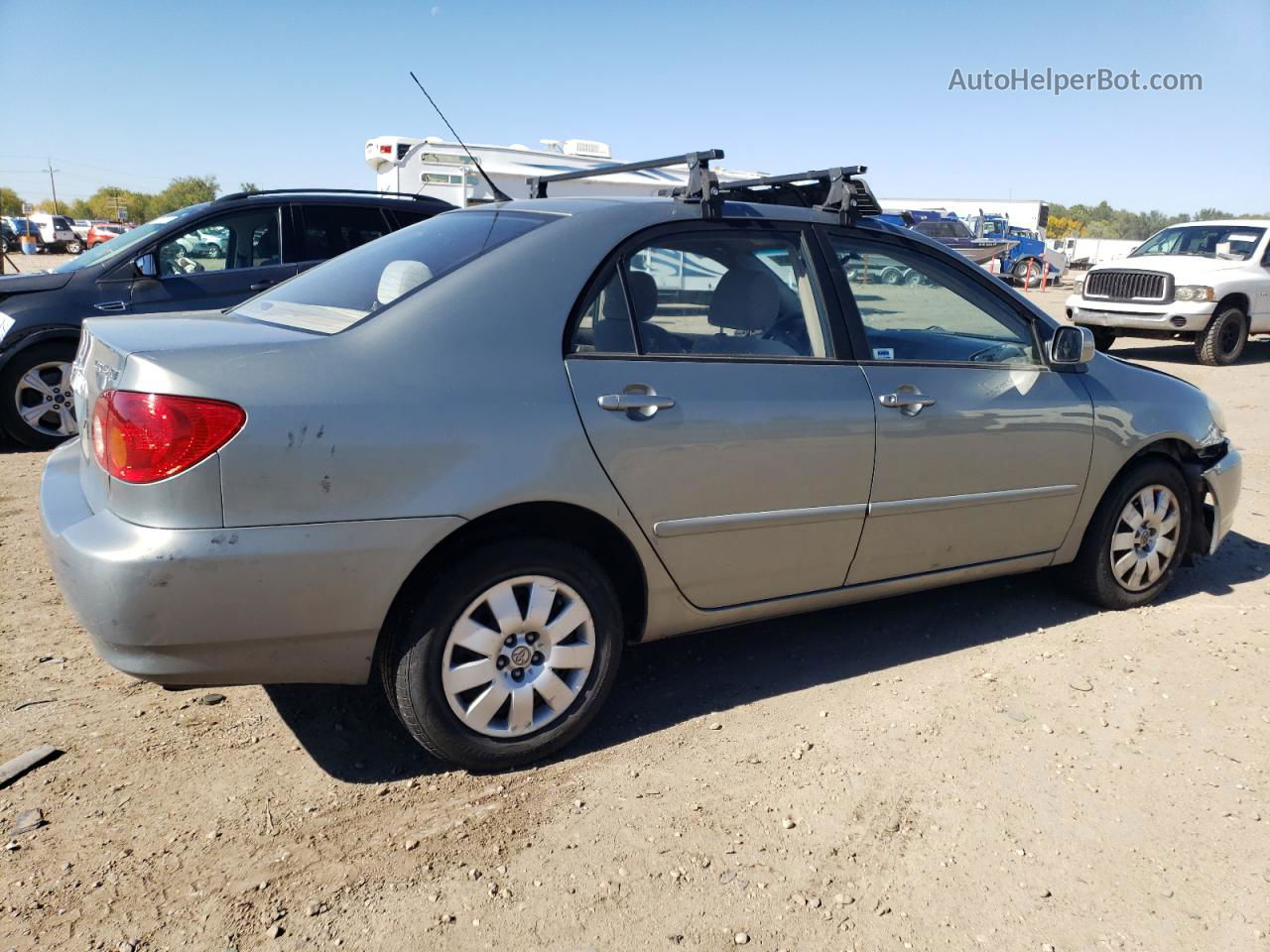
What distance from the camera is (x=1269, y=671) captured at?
3885 millimetres

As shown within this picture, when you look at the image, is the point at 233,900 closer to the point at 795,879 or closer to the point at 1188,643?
the point at 795,879

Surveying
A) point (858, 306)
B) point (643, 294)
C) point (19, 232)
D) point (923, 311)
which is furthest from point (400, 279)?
point (19, 232)

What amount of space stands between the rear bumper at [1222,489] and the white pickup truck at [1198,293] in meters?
9.62

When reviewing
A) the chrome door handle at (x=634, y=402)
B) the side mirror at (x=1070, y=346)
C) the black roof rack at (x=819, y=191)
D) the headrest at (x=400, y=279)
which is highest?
the black roof rack at (x=819, y=191)

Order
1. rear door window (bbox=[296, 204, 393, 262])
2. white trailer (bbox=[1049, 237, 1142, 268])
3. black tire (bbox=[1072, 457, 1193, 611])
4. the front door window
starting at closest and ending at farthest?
1. black tire (bbox=[1072, 457, 1193, 611])
2. the front door window
3. rear door window (bbox=[296, 204, 393, 262])
4. white trailer (bbox=[1049, 237, 1142, 268])

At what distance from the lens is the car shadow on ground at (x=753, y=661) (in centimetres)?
318

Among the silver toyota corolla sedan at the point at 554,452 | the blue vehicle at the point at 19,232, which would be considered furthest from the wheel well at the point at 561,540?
the blue vehicle at the point at 19,232

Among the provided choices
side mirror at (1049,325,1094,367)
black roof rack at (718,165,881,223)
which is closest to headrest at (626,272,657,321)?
black roof rack at (718,165,881,223)

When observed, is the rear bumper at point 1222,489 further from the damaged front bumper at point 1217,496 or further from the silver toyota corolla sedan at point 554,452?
the silver toyota corolla sedan at point 554,452

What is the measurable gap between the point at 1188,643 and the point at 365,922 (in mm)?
3456

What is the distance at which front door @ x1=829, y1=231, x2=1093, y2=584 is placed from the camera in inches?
139

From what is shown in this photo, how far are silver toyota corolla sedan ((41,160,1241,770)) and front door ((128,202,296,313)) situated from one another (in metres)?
4.03

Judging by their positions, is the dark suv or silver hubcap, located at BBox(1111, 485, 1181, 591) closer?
silver hubcap, located at BBox(1111, 485, 1181, 591)

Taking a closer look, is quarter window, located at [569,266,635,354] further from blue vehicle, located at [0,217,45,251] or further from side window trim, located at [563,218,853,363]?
blue vehicle, located at [0,217,45,251]
